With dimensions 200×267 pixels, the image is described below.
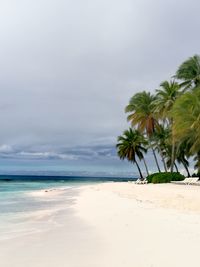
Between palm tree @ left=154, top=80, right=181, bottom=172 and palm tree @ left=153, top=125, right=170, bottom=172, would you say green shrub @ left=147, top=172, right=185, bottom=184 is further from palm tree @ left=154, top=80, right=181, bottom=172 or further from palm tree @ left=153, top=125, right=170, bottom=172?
palm tree @ left=153, top=125, right=170, bottom=172

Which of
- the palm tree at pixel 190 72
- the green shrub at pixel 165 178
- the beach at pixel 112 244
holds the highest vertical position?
the palm tree at pixel 190 72

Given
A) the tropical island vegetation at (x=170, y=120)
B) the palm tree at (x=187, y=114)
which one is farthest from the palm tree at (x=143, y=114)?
the palm tree at (x=187, y=114)

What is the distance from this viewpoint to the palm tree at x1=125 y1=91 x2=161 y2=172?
4803cm

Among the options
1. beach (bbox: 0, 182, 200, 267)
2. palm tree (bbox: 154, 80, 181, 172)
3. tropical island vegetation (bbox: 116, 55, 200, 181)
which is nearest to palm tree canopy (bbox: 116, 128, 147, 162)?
tropical island vegetation (bbox: 116, 55, 200, 181)

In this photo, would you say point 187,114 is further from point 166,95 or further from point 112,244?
point 112,244

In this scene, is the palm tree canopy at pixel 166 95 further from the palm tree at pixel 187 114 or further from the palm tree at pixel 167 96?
the palm tree at pixel 187 114

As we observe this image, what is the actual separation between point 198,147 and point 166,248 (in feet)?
102

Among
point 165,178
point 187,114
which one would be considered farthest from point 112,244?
point 165,178

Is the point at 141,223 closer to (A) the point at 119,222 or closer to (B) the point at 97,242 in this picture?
(A) the point at 119,222

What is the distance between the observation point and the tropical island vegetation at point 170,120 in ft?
110

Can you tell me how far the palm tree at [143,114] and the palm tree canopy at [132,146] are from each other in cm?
682

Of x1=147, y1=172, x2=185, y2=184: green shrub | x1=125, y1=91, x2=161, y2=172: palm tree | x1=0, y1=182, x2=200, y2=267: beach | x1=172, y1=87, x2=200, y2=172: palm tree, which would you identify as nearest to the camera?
x1=0, y1=182, x2=200, y2=267: beach

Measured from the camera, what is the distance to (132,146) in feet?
187

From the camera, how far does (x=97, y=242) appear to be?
6824 mm
